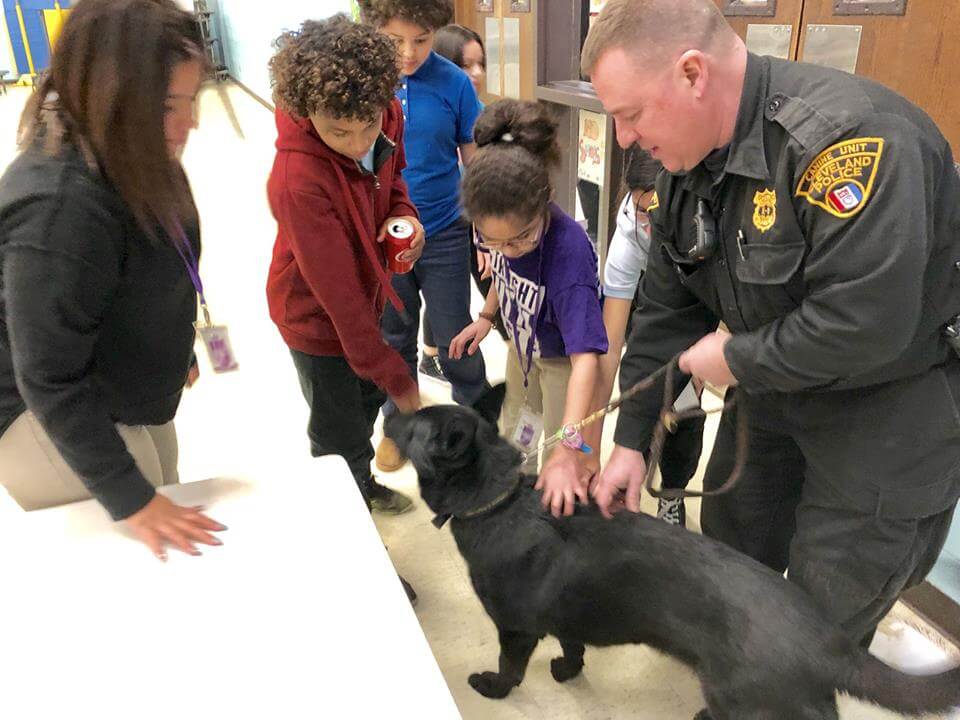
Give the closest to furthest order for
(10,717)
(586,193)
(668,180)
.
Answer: (10,717) < (668,180) < (586,193)

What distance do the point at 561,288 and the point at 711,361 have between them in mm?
516

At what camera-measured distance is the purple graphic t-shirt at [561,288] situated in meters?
1.51

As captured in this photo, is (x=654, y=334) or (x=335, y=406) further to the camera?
(x=335, y=406)

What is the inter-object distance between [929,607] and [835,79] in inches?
60.1

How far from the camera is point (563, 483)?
4.24 ft

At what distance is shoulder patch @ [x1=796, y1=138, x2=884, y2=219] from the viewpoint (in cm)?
83

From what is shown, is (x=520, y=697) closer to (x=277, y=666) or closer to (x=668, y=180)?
(x=277, y=666)

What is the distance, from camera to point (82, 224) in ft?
2.95

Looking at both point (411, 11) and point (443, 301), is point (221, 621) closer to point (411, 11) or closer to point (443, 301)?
point (443, 301)

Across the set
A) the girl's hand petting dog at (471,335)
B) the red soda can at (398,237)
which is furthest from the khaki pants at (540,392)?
the red soda can at (398,237)

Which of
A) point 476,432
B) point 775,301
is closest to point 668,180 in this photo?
point 775,301

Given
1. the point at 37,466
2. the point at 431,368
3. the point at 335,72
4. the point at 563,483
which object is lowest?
the point at 431,368

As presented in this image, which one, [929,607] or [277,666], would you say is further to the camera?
[929,607]

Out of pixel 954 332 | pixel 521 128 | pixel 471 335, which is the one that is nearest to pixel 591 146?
pixel 471 335
